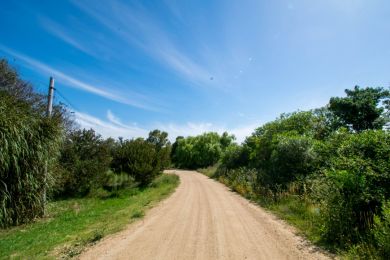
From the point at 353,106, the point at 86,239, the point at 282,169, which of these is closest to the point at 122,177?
the point at 282,169

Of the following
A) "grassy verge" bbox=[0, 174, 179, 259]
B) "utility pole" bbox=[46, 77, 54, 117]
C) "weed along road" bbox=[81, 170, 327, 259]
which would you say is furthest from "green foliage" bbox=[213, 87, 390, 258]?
"utility pole" bbox=[46, 77, 54, 117]

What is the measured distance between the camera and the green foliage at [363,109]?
23.9 m

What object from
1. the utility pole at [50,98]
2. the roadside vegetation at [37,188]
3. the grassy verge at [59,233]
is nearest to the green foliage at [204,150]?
the roadside vegetation at [37,188]

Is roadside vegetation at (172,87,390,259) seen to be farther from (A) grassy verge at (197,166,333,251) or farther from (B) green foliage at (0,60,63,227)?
(B) green foliage at (0,60,63,227)

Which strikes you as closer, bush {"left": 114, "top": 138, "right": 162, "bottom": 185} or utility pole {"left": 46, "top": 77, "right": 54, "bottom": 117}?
utility pole {"left": 46, "top": 77, "right": 54, "bottom": 117}

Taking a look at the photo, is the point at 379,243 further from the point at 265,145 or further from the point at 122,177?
the point at 122,177

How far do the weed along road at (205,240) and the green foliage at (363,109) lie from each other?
18.6m

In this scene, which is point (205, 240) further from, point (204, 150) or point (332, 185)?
point (204, 150)

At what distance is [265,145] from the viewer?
22.5 metres

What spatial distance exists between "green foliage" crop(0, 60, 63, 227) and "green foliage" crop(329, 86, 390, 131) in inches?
926

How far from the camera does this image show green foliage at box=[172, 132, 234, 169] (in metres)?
60.3

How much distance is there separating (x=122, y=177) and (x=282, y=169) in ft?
48.6

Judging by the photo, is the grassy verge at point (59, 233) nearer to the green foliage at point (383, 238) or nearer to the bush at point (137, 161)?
the green foliage at point (383, 238)

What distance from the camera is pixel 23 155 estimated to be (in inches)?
401
